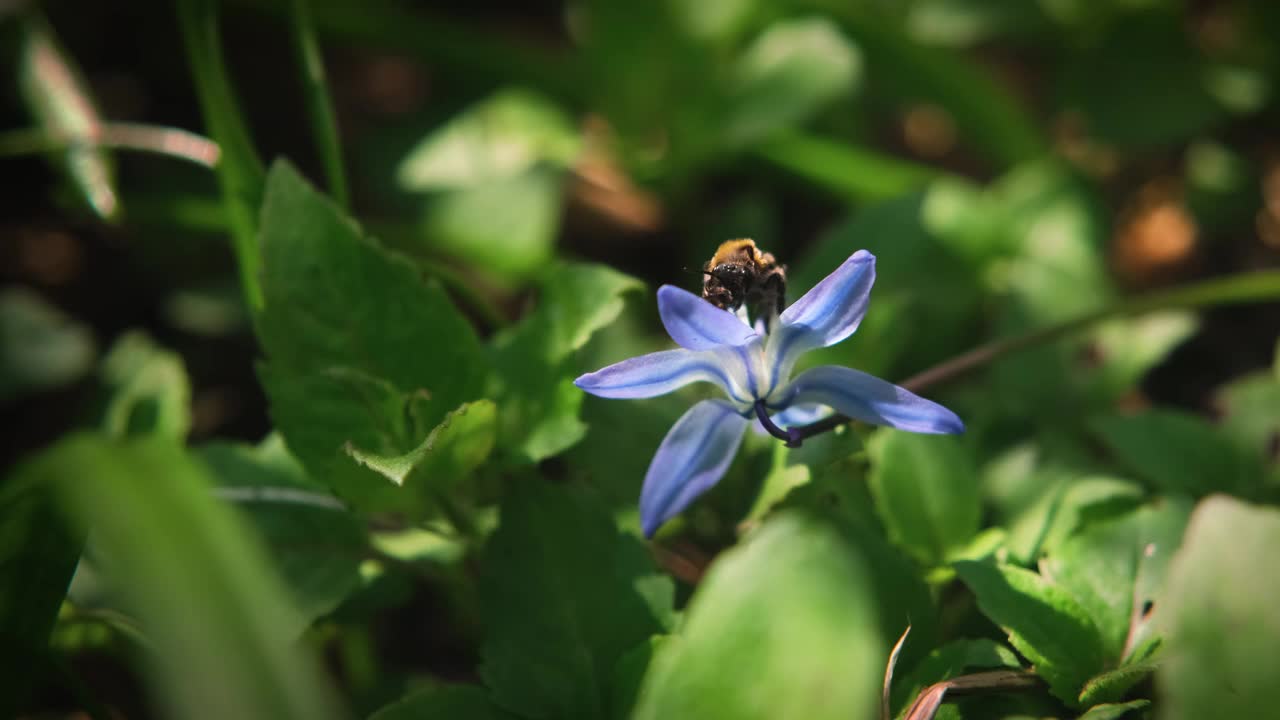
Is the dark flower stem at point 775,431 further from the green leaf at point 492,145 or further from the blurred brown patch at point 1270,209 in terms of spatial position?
the blurred brown patch at point 1270,209

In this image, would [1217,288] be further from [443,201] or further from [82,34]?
[82,34]

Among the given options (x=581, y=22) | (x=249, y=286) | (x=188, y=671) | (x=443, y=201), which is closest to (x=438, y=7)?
(x=581, y=22)

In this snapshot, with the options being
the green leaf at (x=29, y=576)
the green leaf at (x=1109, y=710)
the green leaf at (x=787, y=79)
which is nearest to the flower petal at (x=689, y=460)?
the green leaf at (x=1109, y=710)

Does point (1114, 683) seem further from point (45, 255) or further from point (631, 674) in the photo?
point (45, 255)

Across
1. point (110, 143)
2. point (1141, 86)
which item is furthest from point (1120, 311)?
point (110, 143)

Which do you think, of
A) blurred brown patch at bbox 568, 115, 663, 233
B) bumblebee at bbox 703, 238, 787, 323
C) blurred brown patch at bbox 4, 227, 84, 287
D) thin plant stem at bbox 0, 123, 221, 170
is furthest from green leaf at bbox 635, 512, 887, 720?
blurred brown patch at bbox 4, 227, 84, 287

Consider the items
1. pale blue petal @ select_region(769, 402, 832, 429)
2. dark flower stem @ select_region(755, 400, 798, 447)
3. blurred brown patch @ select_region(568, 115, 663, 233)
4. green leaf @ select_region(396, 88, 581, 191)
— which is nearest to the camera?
dark flower stem @ select_region(755, 400, 798, 447)

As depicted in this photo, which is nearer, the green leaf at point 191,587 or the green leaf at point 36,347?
the green leaf at point 191,587

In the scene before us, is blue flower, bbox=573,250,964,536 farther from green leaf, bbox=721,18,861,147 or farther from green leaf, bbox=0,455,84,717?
green leaf, bbox=721,18,861,147
